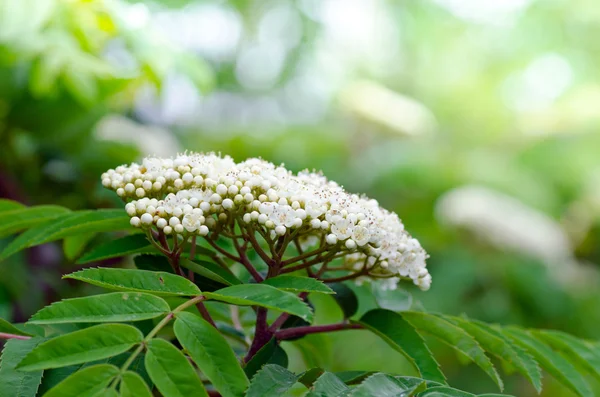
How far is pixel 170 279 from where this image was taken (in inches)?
24.0

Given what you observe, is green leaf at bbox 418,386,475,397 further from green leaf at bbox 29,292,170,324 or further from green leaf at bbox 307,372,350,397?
green leaf at bbox 29,292,170,324

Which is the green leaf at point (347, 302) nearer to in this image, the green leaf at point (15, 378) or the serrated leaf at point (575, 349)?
the serrated leaf at point (575, 349)

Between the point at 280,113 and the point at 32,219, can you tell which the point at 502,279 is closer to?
the point at 32,219

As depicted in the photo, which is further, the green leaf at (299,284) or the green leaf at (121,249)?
the green leaf at (121,249)

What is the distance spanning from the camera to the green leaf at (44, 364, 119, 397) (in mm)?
502

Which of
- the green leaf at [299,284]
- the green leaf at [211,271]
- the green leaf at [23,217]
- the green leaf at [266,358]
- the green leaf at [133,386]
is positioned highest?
the green leaf at [23,217]

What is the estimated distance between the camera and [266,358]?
2.27ft

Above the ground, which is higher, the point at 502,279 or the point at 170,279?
the point at 502,279

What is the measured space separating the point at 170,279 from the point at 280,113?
6.30 meters

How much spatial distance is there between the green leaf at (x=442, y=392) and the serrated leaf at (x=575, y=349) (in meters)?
0.32

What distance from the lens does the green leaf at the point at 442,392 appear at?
59cm

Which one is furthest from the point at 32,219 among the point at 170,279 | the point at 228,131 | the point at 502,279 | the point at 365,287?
the point at 228,131

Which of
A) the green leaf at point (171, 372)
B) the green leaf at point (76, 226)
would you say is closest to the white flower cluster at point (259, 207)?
the green leaf at point (76, 226)

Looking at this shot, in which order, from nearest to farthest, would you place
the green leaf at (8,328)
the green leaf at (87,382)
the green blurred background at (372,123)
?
the green leaf at (87,382)
the green leaf at (8,328)
the green blurred background at (372,123)
